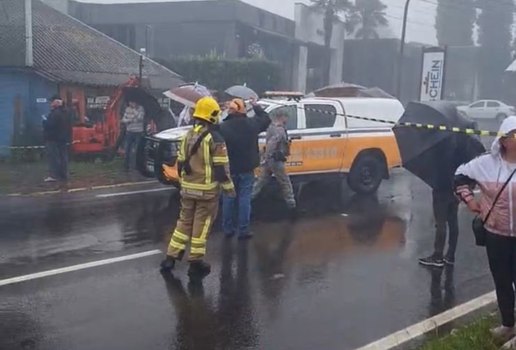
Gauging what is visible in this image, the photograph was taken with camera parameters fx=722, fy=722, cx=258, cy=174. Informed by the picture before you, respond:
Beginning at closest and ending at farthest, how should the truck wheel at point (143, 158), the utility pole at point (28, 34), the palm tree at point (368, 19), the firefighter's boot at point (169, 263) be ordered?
the firefighter's boot at point (169, 263), the truck wheel at point (143, 158), the utility pole at point (28, 34), the palm tree at point (368, 19)

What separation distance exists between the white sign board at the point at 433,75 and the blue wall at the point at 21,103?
11.2m

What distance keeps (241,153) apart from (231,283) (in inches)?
86.7

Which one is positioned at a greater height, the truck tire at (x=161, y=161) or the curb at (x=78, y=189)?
the truck tire at (x=161, y=161)

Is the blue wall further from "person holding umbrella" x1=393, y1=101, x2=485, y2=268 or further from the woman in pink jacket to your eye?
the woman in pink jacket

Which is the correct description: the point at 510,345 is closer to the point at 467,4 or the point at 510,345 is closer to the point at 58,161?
the point at 58,161

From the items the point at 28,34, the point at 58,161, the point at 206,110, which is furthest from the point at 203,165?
the point at 28,34

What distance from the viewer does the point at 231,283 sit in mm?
7215

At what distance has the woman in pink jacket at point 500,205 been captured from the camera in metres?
5.17

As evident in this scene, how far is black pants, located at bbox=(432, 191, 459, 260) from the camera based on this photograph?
8.05 m

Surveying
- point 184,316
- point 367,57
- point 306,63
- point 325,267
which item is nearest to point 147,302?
point 184,316

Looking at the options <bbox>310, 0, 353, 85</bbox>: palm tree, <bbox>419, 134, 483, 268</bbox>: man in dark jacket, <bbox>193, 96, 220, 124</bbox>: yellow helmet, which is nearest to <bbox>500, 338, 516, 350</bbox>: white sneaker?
<bbox>419, 134, 483, 268</bbox>: man in dark jacket

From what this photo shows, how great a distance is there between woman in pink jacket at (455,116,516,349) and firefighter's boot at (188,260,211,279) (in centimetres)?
300

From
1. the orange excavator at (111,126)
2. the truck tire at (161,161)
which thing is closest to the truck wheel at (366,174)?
the truck tire at (161,161)

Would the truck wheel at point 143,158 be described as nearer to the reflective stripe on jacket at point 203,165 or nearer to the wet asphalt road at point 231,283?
the wet asphalt road at point 231,283
